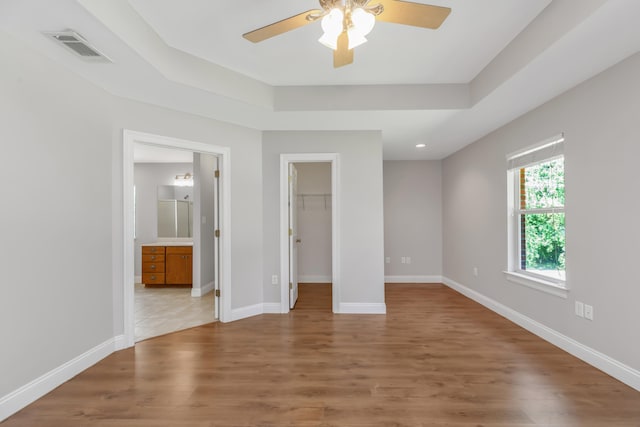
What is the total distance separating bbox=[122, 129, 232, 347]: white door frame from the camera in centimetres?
285

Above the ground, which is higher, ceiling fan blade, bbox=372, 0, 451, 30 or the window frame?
ceiling fan blade, bbox=372, 0, 451, 30

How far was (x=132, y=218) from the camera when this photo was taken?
2.88m

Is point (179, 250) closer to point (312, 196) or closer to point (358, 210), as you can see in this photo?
point (312, 196)

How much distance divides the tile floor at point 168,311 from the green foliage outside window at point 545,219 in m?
3.77

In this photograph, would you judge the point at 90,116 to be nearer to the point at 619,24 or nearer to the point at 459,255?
the point at 619,24

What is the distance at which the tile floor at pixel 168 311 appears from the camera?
3432 millimetres

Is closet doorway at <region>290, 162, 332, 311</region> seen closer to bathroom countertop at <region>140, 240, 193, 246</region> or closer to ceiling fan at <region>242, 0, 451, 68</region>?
bathroom countertop at <region>140, 240, 193, 246</region>

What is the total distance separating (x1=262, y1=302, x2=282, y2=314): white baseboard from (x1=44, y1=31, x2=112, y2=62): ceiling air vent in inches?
116

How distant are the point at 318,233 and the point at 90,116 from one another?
393 cm

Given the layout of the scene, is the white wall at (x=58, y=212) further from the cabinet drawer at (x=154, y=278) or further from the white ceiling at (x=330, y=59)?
the cabinet drawer at (x=154, y=278)

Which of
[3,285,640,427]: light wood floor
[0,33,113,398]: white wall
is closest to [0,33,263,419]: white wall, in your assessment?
[0,33,113,398]: white wall

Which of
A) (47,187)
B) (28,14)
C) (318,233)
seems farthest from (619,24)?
(318,233)

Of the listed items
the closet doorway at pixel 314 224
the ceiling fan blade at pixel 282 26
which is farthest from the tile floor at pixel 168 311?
the ceiling fan blade at pixel 282 26

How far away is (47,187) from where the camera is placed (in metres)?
2.18
